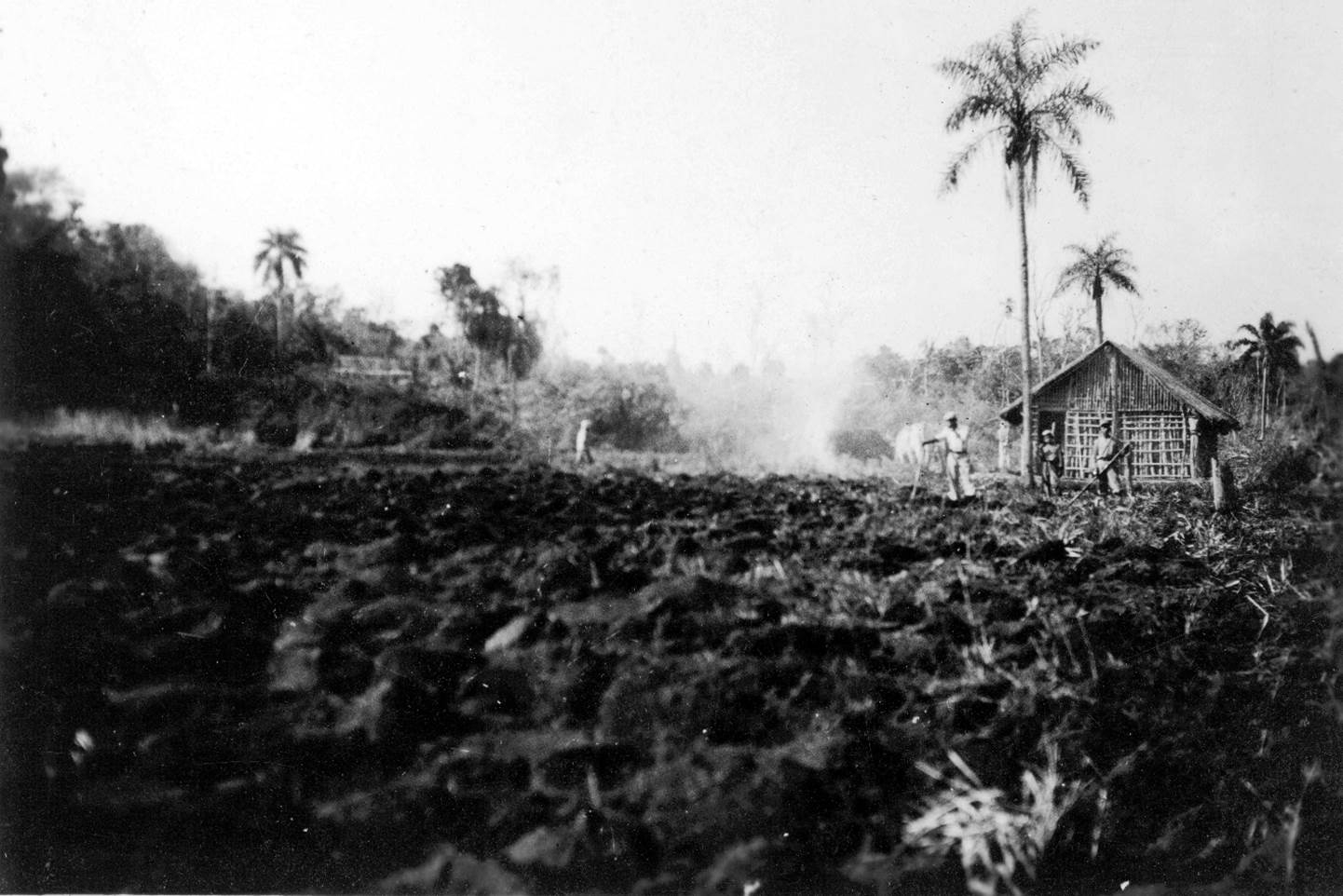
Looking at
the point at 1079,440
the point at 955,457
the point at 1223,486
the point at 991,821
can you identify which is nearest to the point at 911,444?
the point at 955,457

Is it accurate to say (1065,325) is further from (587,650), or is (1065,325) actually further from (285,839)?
(285,839)

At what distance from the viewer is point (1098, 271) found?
2.92 meters

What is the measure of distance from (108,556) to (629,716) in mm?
2460

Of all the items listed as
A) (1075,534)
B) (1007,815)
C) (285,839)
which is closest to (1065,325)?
(1075,534)

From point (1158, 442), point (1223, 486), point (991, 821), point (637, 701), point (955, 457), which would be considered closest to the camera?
point (991, 821)

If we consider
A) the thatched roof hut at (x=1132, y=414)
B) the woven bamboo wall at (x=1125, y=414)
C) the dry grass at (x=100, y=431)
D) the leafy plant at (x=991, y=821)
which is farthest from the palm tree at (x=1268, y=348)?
the dry grass at (x=100, y=431)

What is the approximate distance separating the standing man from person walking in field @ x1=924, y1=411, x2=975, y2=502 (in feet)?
1.87

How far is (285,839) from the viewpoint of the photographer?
7.64 ft

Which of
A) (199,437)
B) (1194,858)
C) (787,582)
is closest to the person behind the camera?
(1194,858)

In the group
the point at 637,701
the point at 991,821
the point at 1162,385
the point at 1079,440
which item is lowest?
the point at 991,821

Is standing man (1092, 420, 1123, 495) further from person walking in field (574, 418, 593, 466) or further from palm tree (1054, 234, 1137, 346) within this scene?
person walking in field (574, 418, 593, 466)

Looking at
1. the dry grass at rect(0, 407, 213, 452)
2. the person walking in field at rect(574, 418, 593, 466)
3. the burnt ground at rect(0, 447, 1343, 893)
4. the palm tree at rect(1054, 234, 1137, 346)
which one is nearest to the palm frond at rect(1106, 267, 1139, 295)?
the palm tree at rect(1054, 234, 1137, 346)

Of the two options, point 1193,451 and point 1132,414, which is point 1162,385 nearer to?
point 1132,414

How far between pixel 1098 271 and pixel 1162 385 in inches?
25.7
